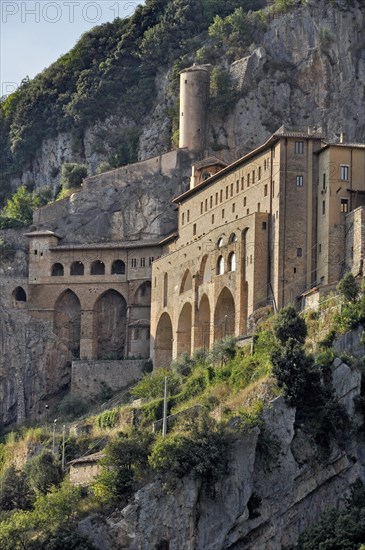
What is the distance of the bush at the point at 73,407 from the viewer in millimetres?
101250

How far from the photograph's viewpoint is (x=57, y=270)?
111750mm

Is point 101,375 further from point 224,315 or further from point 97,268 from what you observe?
point 224,315

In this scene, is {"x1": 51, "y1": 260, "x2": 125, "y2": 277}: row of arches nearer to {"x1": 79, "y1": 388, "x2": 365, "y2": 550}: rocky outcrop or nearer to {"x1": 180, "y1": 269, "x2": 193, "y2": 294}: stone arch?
{"x1": 180, "y1": 269, "x2": 193, "y2": 294}: stone arch

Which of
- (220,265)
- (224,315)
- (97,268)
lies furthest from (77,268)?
(224,315)

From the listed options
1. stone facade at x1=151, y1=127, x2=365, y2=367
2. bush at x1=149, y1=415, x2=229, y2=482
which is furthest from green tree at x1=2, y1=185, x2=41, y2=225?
bush at x1=149, y1=415, x2=229, y2=482

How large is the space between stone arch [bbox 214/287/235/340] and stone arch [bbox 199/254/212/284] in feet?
8.96

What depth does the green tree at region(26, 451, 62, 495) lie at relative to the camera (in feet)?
273

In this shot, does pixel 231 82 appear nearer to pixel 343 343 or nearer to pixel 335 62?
pixel 335 62

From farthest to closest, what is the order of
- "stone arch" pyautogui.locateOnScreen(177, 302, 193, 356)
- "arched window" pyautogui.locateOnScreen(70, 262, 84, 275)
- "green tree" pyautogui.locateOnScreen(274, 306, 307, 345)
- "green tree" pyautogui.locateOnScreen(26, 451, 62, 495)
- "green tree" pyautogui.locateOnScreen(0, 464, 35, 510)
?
1. "arched window" pyautogui.locateOnScreen(70, 262, 84, 275)
2. "stone arch" pyautogui.locateOnScreen(177, 302, 193, 356)
3. "green tree" pyautogui.locateOnScreen(0, 464, 35, 510)
4. "green tree" pyautogui.locateOnScreen(26, 451, 62, 495)
5. "green tree" pyautogui.locateOnScreen(274, 306, 307, 345)

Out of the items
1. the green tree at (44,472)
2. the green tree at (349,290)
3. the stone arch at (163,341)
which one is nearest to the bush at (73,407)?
the stone arch at (163,341)

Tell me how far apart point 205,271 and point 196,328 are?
11.7ft

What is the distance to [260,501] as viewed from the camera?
3000 inches

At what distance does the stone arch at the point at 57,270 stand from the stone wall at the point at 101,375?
332 inches

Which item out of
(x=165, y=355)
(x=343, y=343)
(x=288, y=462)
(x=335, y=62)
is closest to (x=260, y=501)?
(x=288, y=462)
